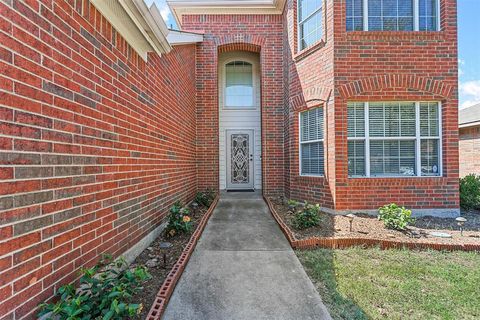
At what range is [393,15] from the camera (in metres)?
5.66

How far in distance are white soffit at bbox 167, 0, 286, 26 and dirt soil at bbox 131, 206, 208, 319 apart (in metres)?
6.60

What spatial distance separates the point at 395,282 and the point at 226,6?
26.4 ft

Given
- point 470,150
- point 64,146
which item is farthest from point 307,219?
point 470,150

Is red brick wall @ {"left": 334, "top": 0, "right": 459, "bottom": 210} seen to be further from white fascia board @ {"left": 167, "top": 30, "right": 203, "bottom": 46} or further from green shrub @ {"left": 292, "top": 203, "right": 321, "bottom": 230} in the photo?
white fascia board @ {"left": 167, "top": 30, "right": 203, "bottom": 46}

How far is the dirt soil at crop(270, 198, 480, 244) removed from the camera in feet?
13.7

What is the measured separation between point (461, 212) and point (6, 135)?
8.02m

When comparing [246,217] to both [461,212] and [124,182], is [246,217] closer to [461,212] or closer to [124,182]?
[124,182]

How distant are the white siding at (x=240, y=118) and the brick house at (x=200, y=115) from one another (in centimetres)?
5

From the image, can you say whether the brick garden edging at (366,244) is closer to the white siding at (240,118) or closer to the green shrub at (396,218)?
the green shrub at (396,218)

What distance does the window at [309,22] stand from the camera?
6.16 meters

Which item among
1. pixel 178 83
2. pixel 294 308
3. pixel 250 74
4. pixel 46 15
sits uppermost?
pixel 250 74

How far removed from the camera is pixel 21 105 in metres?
1.63

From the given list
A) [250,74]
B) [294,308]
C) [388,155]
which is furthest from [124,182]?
[250,74]

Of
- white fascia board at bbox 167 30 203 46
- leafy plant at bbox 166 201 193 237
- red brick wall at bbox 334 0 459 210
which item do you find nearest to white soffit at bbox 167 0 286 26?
white fascia board at bbox 167 30 203 46
